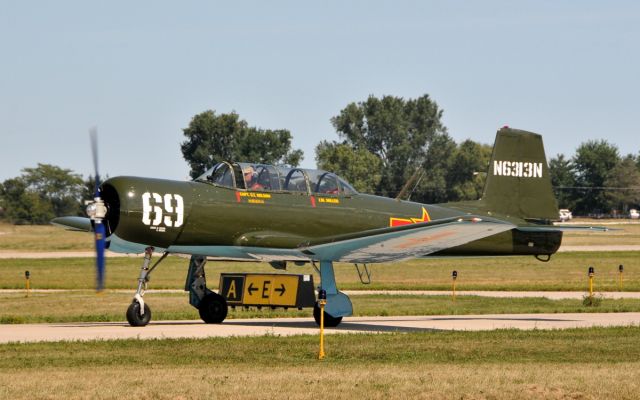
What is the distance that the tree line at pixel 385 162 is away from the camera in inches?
4119

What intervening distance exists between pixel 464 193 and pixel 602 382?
12369 centimetres

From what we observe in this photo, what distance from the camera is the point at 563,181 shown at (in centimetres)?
15650

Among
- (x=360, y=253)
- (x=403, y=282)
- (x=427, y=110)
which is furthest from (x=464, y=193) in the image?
(x=360, y=253)

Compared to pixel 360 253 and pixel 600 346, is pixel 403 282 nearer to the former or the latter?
pixel 360 253

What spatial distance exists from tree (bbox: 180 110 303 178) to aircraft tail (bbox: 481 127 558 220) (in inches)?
2958

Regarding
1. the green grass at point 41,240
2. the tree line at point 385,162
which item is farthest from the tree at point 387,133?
the green grass at point 41,240

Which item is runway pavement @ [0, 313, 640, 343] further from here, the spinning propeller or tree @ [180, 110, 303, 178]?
tree @ [180, 110, 303, 178]

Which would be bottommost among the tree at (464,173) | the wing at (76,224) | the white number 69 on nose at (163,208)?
the wing at (76,224)

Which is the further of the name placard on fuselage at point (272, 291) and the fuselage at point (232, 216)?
the name placard on fuselage at point (272, 291)

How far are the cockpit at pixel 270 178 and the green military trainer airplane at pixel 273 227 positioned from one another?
0.07 feet

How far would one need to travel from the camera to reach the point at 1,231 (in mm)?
90625

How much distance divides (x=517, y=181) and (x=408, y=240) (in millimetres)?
6580

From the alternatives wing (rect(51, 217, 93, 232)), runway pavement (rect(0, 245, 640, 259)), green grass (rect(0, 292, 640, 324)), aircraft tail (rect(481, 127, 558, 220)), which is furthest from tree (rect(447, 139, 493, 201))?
wing (rect(51, 217, 93, 232))

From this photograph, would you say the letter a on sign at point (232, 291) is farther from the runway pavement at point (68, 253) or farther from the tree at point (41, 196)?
the tree at point (41, 196)
